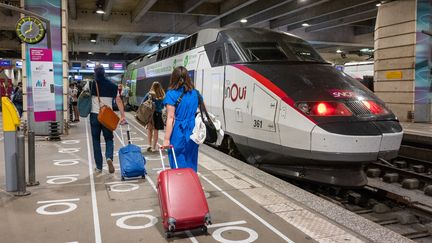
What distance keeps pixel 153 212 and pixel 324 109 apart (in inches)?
114

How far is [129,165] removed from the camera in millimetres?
5926

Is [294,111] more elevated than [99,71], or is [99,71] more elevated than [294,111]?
[99,71]

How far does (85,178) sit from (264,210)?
299cm

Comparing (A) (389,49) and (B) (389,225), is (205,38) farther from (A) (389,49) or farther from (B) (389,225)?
(A) (389,49)

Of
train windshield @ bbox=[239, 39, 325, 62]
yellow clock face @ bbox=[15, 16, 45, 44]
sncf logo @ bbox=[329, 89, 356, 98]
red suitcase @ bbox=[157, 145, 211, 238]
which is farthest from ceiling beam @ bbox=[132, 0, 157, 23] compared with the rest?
red suitcase @ bbox=[157, 145, 211, 238]

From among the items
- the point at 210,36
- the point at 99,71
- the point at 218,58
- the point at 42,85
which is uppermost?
the point at 210,36

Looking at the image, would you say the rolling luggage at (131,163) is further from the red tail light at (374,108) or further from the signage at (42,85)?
the red tail light at (374,108)

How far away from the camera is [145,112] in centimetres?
798

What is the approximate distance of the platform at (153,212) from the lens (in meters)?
3.87

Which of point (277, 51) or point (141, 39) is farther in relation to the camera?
point (141, 39)

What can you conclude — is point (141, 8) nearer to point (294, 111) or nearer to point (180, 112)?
point (294, 111)

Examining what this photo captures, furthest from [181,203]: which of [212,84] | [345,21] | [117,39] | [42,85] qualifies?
[117,39]

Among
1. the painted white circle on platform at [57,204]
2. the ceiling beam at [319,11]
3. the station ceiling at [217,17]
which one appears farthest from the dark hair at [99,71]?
the ceiling beam at [319,11]

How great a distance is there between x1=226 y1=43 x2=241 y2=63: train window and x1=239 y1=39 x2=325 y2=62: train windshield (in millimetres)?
168
